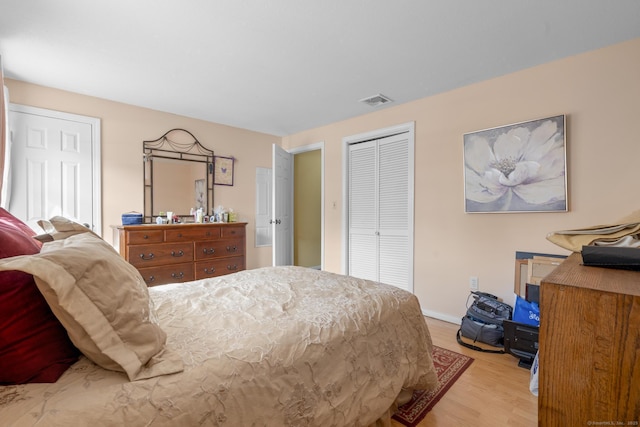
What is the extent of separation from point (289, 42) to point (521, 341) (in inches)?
113

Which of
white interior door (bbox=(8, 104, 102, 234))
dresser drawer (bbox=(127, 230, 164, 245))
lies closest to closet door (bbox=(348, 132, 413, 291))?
dresser drawer (bbox=(127, 230, 164, 245))

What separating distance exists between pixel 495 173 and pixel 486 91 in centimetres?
82

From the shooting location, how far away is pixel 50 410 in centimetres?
69

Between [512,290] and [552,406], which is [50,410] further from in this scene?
[512,290]

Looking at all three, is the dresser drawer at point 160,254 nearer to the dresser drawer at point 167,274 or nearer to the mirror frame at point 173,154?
the dresser drawer at point 167,274

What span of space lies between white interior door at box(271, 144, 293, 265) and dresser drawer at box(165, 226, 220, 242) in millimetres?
852

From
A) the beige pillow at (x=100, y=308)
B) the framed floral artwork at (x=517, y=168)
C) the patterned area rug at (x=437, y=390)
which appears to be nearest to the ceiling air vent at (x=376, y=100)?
the framed floral artwork at (x=517, y=168)

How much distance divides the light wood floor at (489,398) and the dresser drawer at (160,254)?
275cm

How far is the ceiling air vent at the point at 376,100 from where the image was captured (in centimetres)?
323

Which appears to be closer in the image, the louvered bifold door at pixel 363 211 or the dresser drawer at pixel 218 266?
the dresser drawer at pixel 218 266

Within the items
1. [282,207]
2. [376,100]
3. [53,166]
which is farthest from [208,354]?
[282,207]

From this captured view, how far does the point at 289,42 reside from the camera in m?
2.19

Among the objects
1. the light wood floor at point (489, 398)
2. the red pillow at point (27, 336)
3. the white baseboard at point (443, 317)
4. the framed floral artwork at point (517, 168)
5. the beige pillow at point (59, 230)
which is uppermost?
the framed floral artwork at point (517, 168)

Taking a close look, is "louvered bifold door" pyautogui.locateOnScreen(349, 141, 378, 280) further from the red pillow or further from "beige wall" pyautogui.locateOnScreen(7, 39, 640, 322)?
the red pillow
